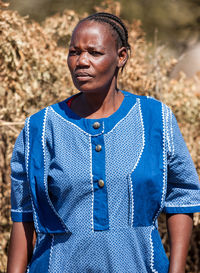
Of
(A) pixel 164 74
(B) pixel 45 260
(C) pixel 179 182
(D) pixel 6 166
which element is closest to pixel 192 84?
(A) pixel 164 74

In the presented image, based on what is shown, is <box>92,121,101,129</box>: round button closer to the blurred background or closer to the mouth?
the mouth

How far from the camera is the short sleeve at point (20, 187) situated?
6.75 ft

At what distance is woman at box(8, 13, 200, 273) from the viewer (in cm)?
193

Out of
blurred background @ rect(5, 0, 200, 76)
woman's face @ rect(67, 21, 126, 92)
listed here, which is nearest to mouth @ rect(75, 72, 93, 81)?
woman's face @ rect(67, 21, 126, 92)

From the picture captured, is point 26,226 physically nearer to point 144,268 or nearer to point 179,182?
point 144,268

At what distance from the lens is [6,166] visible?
3840mm

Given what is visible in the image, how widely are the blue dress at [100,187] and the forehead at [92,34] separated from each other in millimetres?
294

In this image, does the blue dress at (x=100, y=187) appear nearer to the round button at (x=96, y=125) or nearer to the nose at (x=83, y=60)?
the round button at (x=96, y=125)

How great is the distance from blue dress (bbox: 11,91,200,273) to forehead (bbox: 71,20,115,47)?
29 cm

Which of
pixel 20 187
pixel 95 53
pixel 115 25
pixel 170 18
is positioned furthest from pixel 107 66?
pixel 170 18

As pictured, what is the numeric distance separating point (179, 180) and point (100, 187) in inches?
13.1

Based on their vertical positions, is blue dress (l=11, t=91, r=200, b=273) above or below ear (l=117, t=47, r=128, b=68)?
below

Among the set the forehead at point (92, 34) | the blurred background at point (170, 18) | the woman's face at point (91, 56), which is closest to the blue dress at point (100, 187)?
the woman's face at point (91, 56)

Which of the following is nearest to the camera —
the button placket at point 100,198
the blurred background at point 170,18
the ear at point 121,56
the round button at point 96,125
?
the button placket at point 100,198
